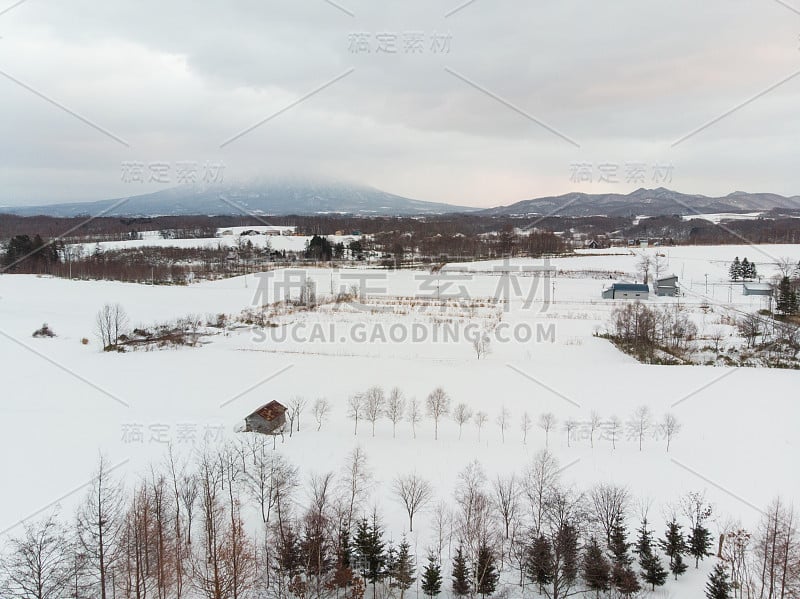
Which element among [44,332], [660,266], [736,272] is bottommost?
[44,332]

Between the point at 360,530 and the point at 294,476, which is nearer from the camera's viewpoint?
the point at 360,530

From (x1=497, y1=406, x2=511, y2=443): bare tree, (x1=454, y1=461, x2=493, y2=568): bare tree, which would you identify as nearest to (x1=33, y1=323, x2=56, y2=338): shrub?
(x1=497, y1=406, x2=511, y2=443): bare tree

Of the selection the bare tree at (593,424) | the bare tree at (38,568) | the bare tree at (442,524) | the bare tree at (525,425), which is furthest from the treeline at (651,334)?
the bare tree at (38,568)

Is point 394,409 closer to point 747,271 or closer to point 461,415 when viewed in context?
point 461,415

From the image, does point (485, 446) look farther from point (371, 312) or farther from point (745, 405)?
point (371, 312)

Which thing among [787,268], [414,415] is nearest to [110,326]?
[414,415]

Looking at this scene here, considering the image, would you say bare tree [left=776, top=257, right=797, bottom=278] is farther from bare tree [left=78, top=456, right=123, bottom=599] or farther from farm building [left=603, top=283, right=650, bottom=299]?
bare tree [left=78, top=456, right=123, bottom=599]

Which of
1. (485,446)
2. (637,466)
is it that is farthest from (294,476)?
(637,466)

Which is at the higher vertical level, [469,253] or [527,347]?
[469,253]

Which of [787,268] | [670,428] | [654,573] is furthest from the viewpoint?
[787,268]
